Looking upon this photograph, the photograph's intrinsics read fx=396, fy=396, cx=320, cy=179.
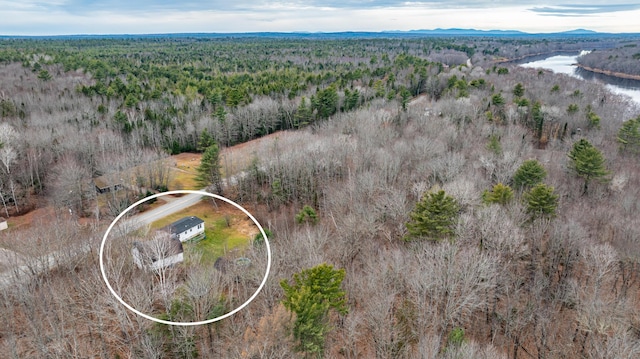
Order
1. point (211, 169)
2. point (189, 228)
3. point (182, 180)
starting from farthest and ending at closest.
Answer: point (182, 180)
point (211, 169)
point (189, 228)

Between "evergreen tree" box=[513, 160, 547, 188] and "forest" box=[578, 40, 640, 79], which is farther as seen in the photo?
"forest" box=[578, 40, 640, 79]

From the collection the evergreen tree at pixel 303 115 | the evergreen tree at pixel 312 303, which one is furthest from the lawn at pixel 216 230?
the evergreen tree at pixel 303 115

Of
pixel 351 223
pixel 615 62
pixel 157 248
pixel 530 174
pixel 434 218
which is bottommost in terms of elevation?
pixel 351 223

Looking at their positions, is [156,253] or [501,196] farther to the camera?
[501,196]

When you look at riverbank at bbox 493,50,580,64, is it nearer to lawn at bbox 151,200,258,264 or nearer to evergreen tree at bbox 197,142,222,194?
evergreen tree at bbox 197,142,222,194

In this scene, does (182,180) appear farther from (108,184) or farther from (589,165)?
(589,165)

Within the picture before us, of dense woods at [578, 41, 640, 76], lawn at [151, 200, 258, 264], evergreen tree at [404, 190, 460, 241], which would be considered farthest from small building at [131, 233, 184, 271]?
dense woods at [578, 41, 640, 76]

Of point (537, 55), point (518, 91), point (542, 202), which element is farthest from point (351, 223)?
point (537, 55)
